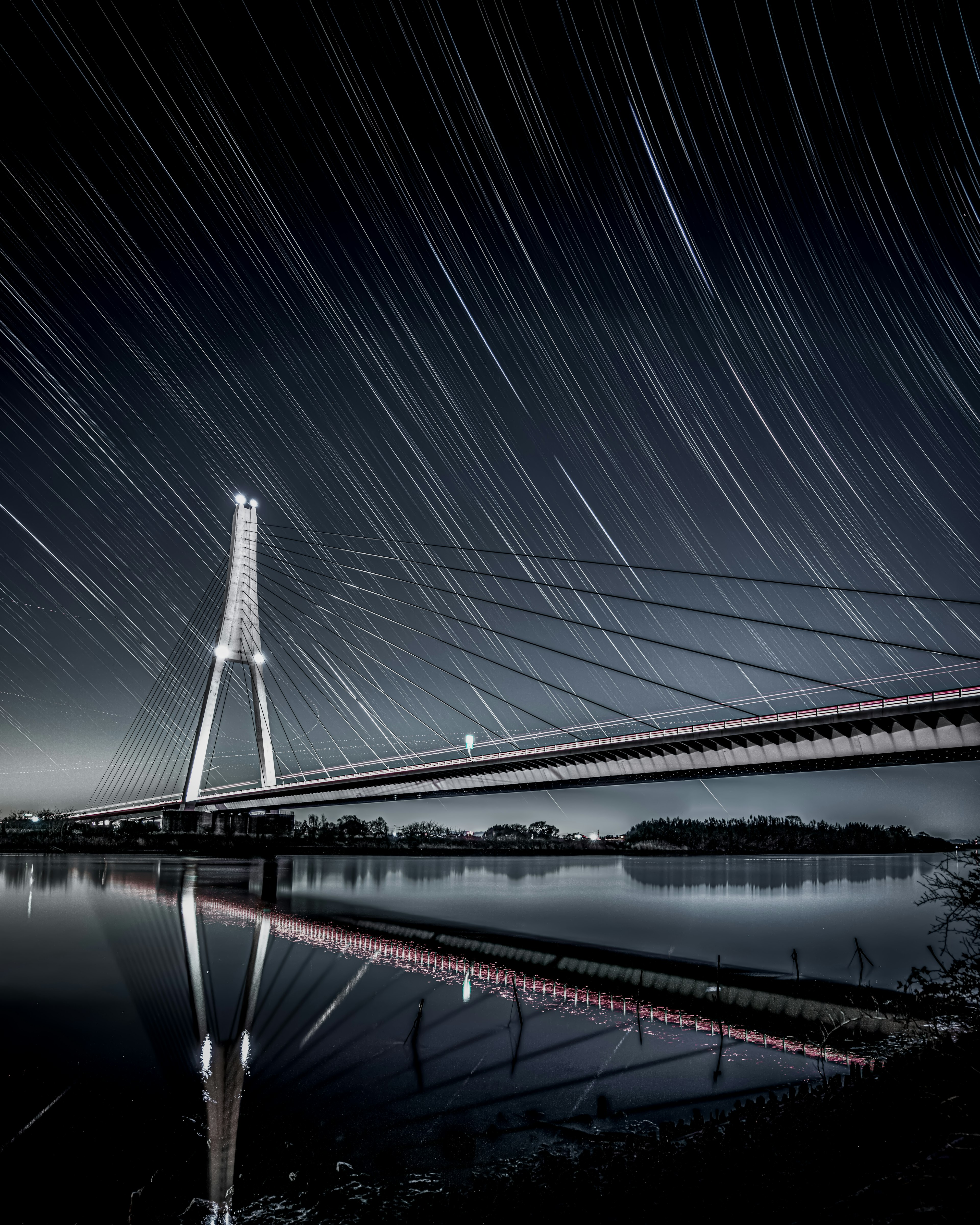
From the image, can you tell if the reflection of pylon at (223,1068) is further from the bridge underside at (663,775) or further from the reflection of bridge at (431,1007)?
the bridge underside at (663,775)

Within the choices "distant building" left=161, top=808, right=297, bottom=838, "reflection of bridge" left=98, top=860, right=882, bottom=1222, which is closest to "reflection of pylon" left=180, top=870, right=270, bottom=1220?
"reflection of bridge" left=98, top=860, right=882, bottom=1222

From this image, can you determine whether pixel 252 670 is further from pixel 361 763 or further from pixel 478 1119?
pixel 478 1119

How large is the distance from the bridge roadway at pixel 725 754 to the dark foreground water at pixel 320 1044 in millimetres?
8176

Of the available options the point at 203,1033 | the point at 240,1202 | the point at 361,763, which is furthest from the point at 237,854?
the point at 240,1202

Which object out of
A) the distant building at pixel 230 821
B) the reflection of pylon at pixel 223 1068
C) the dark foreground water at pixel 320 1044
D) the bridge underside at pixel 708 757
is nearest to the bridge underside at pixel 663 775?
the bridge underside at pixel 708 757

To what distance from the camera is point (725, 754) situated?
3600cm

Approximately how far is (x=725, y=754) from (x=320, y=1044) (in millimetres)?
22308

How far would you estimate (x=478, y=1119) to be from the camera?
14.5m

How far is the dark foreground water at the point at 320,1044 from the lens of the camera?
1304 centimetres

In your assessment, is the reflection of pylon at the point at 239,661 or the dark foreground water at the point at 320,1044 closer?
the dark foreground water at the point at 320,1044

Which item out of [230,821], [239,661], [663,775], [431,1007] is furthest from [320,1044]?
[230,821]

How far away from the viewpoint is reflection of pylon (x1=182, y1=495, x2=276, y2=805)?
5750 cm

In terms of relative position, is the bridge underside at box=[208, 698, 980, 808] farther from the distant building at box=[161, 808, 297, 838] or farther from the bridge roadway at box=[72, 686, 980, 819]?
the distant building at box=[161, 808, 297, 838]

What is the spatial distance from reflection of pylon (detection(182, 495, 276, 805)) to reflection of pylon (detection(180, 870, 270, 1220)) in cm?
2282
